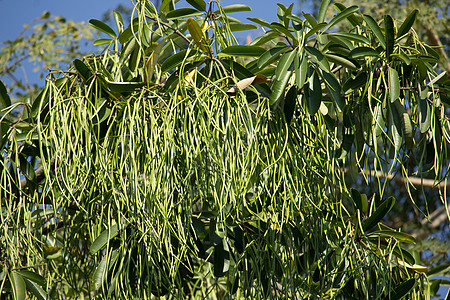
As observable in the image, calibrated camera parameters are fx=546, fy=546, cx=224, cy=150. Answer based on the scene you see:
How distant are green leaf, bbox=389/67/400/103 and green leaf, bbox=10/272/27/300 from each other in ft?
2.68

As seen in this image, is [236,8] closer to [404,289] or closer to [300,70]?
[300,70]

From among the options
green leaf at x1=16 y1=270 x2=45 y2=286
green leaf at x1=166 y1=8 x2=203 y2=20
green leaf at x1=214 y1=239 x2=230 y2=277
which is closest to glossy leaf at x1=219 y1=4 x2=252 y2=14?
green leaf at x1=166 y1=8 x2=203 y2=20

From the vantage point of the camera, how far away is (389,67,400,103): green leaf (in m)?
0.98

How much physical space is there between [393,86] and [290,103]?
0.19m

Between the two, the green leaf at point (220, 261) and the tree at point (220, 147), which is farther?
the green leaf at point (220, 261)

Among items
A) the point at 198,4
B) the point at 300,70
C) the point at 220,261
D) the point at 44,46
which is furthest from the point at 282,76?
the point at 44,46

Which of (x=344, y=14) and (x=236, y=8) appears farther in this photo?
(x=236, y=8)

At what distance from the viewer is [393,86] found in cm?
99

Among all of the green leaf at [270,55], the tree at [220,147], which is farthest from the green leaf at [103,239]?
the green leaf at [270,55]

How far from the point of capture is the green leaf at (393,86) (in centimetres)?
98

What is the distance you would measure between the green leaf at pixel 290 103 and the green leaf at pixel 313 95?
0.09ft

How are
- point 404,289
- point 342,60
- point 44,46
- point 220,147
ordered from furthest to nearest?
point 44,46
point 404,289
point 342,60
point 220,147

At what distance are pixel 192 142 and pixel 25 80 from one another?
313cm

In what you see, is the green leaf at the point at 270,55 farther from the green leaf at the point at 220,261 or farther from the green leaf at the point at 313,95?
the green leaf at the point at 220,261
